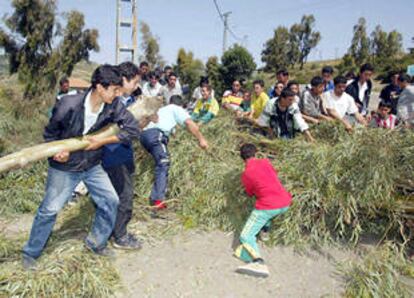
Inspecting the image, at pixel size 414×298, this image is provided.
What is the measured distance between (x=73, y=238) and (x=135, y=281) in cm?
102

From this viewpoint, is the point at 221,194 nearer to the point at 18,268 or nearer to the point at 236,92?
the point at 18,268

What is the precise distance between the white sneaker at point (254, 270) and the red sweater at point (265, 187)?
0.55m

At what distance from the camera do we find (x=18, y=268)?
2803 millimetres

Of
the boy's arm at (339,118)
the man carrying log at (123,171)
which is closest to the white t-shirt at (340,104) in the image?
the boy's arm at (339,118)

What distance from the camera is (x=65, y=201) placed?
2844 mm

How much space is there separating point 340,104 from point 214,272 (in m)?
3.03

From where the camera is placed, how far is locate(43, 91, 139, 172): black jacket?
2723 mm

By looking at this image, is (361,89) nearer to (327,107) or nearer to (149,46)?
(327,107)

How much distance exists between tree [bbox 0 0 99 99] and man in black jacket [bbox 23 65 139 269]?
531 inches

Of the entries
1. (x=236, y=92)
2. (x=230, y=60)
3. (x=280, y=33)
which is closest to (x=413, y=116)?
(x=236, y=92)

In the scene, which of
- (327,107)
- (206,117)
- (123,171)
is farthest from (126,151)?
(327,107)

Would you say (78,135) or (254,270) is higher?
(78,135)

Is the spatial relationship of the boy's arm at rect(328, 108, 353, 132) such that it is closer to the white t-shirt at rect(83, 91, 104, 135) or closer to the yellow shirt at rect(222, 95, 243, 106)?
the yellow shirt at rect(222, 95, 243, 106)

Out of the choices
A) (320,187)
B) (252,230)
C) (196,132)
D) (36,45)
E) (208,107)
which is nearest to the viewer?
(252,230)
